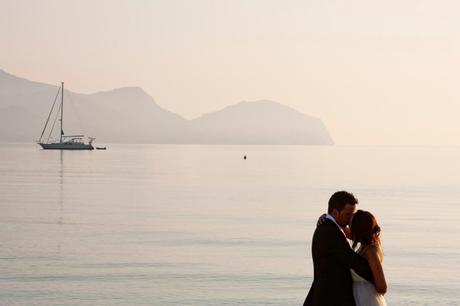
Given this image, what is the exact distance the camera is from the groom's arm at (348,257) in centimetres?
870

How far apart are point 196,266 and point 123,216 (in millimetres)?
20964

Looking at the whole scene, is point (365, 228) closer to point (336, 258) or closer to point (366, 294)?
point (336, 258)

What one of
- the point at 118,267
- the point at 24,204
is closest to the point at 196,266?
the point at 118,267

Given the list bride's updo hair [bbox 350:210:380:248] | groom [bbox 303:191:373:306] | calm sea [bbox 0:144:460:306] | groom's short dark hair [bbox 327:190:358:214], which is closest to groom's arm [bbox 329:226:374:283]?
groom [bbox 303:191:373:306]

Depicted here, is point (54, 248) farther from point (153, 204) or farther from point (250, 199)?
point (250, 199)

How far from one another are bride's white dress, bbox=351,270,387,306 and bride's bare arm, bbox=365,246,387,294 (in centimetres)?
23

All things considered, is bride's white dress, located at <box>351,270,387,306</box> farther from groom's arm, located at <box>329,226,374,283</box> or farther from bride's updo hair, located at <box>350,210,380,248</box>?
bride's updo hair, located at <box>350,210,380,248</box>

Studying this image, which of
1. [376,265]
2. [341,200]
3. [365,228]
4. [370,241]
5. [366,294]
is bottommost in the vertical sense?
[366,294]

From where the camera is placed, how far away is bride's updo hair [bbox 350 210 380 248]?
869 centimetres

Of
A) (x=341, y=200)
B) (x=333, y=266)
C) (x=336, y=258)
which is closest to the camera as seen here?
(x=341, y=200)

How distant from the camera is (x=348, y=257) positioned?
8.71 m

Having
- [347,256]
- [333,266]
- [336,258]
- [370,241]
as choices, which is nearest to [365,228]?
[370,241]

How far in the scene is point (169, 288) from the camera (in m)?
23.1

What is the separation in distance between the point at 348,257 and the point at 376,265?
29 centimetres
